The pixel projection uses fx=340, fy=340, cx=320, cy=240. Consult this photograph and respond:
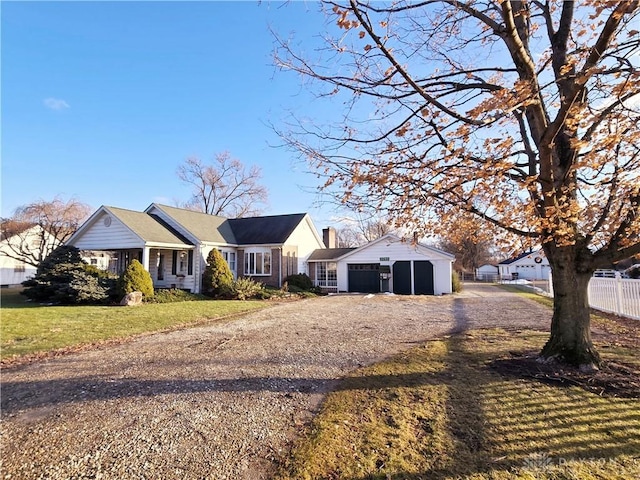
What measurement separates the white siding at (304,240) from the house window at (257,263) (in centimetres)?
178

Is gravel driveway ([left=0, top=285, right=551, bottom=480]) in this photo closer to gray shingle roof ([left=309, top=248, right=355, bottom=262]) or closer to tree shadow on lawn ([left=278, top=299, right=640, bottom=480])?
tree shadow on lawn ([left=278, top=299, right=640, bottom=480])

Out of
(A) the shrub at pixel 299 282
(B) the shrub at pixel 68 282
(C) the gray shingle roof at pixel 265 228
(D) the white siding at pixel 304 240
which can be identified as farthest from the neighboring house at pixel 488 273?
(B) the shrub at pixel 68 282

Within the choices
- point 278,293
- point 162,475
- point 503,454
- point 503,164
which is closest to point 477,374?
point 503,454

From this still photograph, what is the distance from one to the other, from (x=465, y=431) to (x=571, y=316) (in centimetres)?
311

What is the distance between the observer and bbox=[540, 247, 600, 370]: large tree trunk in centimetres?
506

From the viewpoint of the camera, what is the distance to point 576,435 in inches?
126

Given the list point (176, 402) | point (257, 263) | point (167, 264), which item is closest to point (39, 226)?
point (167, 264)

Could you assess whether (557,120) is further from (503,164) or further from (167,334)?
(167,334)

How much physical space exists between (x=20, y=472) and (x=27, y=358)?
15.6 ft

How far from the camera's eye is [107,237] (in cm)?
1864

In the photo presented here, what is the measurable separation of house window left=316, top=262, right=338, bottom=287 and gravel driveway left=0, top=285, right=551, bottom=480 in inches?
643

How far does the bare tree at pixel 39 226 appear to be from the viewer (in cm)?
2994

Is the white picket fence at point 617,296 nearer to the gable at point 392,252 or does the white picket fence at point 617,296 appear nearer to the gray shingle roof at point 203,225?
the gable at point 392,252

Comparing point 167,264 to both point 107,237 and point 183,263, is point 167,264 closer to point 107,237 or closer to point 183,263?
point 183,263
